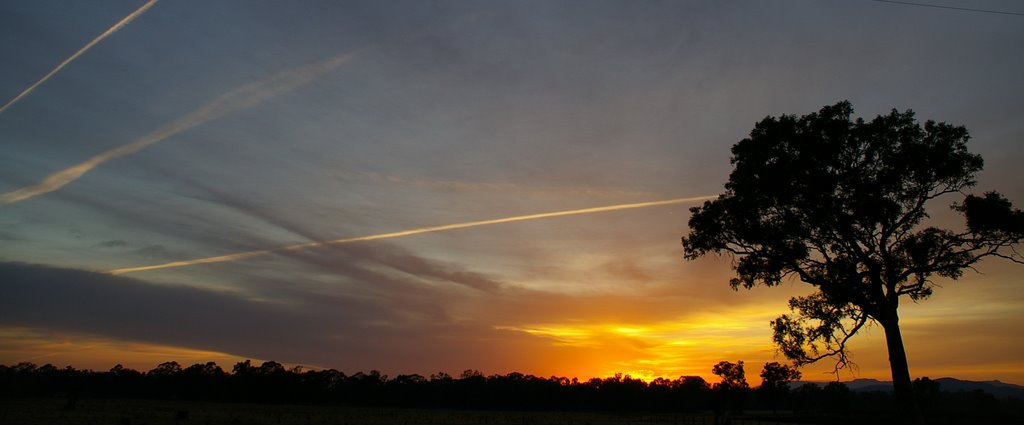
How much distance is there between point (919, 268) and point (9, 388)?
5164 inches

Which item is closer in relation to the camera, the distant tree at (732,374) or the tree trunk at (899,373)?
the tree trunk at (899,373)

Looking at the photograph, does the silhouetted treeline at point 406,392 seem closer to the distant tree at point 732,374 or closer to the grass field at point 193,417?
the distant tree at point 732,374

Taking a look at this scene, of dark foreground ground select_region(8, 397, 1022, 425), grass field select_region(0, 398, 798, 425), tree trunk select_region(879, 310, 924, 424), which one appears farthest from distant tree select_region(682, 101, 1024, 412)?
grass field select_region(0, 398, 798, 425)

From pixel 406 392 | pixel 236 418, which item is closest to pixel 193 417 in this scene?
pixel 236 418

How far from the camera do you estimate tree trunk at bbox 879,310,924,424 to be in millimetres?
20141

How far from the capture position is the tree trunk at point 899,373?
20.1 meters

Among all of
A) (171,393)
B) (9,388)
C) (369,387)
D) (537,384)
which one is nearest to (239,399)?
(171,393)

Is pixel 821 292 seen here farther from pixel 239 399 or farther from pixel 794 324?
pixel 239 399

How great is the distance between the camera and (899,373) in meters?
20.7

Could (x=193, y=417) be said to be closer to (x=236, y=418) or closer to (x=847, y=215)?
(x=236, y=418)

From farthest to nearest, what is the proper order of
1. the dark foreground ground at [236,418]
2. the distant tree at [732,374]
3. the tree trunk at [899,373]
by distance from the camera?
the distant tree at [732,374]
the dark foreground ground at [236,418]
the tree trunk at [899,373]

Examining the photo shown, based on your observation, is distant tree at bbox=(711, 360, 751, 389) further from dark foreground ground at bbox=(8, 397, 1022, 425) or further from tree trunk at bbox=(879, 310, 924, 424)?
tree trunk at bbox=(879, 310, 924, 424)

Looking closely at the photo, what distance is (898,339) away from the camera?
21.0m

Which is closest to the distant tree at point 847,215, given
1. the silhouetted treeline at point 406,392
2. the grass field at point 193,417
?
the grass field at point 193,417
